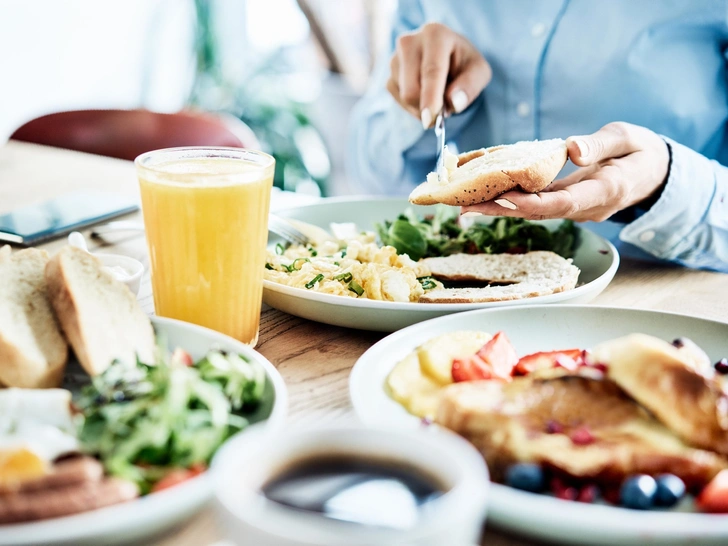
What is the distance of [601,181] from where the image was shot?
155 cm

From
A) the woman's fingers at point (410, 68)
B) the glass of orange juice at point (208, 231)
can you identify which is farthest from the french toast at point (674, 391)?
the woman's fingers at point (410, 68)

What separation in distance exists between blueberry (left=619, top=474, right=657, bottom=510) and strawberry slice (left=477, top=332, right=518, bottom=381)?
291mm

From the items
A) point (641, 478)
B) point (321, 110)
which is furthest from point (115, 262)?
point (321, 110)

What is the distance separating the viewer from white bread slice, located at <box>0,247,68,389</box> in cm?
Result: 94

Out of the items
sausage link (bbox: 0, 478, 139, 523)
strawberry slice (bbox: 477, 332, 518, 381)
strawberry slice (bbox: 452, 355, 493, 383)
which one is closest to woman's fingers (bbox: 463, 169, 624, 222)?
strawberry slice (bbox: 477, 332, 518, 381)

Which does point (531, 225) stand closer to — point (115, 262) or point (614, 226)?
point (614, 226)

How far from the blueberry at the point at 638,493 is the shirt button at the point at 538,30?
70.8 inches

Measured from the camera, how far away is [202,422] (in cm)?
81

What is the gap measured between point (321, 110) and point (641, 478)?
6.53m

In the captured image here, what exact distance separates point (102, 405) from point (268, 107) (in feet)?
17.5

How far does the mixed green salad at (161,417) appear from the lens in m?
0.75

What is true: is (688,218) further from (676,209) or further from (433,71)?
(433,71)

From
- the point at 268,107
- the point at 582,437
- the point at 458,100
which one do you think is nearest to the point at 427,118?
the point at 458,100

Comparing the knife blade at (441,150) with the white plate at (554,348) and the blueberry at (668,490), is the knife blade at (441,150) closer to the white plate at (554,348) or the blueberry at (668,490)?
the white plate at (554,348)
